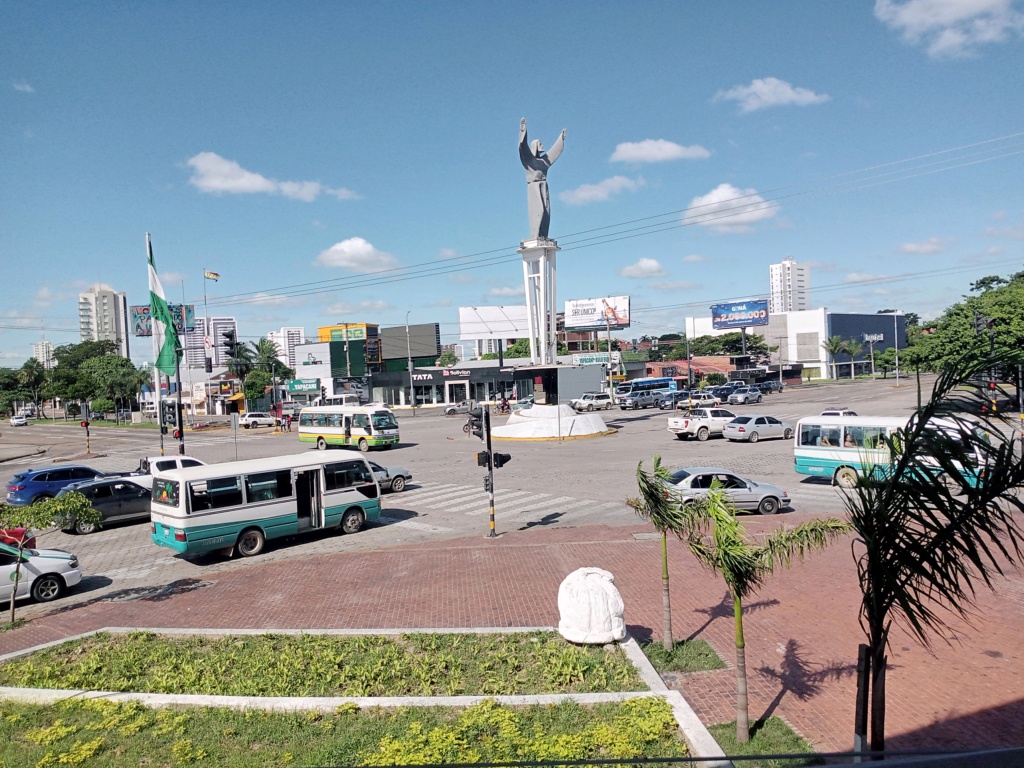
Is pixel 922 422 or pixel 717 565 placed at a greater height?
pixel 922 422

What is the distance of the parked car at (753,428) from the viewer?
36.7 meters

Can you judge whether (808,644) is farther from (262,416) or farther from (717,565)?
(262,416)

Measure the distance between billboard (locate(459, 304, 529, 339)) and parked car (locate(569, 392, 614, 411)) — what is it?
17852 mm

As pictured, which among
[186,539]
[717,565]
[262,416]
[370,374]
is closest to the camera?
[717,565]

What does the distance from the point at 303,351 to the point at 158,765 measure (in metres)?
92.2

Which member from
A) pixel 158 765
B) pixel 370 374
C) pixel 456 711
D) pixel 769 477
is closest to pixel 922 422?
pixel 456 711

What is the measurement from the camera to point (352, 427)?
135 feet

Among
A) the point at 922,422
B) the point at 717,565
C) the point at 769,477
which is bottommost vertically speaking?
the point at 769,477

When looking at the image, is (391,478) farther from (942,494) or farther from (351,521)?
(942,494)

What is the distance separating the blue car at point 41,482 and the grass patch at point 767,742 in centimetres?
2456

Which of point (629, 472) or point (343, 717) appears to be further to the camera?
point (629, 472)

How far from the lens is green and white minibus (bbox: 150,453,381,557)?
16.2 meters

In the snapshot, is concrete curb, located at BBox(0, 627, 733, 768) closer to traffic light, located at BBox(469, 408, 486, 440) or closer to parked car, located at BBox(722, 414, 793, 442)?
traffic light, located at BBox(469, 408, 486, 440)

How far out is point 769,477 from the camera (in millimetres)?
25703
